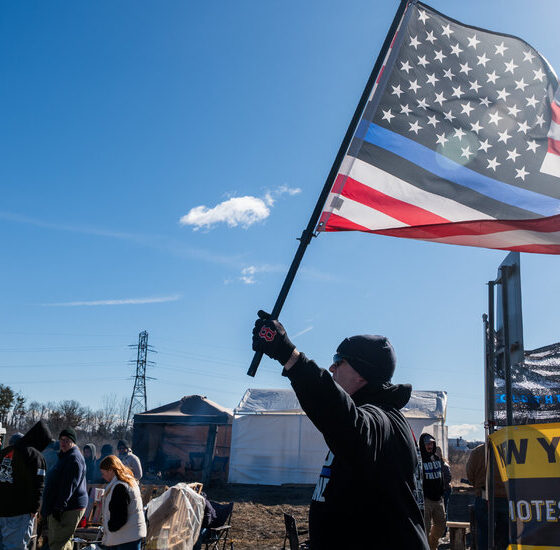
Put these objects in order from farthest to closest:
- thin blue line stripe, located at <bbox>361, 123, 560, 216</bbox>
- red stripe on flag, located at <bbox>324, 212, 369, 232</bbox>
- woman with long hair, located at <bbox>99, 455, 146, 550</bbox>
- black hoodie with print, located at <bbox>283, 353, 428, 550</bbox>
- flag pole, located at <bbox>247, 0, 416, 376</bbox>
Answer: woman with long hair, located at <bbox>99, 455, 146, 550</bbox> → thin blue line stripe, located at <bbox>361, 123, 560, 216</bbox> → red stripe on flag, located at <bbox>324, 212, 369, 232</bbox> → flag pole, located at <bbox>247, 0, 416, 376</bbox> → black hoodie with print, located at <bbox>283, 353, 428, 550</bbox>

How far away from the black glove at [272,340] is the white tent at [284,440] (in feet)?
66.5

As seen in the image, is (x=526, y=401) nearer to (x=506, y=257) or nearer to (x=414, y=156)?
(x=506, y=257)

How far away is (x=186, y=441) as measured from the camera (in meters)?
23.4

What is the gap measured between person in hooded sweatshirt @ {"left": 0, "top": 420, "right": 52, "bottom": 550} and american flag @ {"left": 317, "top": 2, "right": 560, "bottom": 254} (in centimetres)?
511

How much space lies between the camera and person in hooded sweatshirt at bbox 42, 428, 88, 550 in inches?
280

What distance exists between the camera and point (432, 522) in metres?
9.02

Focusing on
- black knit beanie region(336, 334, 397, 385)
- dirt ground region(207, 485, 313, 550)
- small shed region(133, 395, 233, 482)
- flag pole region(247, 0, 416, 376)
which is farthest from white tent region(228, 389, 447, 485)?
black knit beanie region(336, 334, 397, 385)

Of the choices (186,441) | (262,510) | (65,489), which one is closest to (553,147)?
(65,489)

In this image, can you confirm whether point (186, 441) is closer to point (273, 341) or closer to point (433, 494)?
point (433, 494)

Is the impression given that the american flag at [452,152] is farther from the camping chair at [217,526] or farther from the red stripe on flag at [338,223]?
the camping chair at [217,526]

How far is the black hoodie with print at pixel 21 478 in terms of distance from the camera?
6.52 metres

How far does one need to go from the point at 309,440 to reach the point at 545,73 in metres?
19.4

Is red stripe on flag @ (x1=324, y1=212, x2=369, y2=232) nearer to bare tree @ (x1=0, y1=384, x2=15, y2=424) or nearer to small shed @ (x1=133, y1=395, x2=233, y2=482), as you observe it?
small shed @ (x1=133, y1=395, x2=233, y2=482)

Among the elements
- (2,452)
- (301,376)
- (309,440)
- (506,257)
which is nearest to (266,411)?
(309,440)
